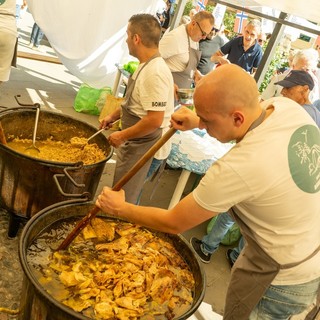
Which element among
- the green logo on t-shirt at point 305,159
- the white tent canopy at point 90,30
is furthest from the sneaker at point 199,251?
the white tent canopy at point 90,30

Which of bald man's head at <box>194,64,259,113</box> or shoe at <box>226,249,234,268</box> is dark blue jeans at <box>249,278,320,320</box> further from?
shoe at <box>226,249,234,268</box>

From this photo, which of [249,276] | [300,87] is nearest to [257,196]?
[249,276]

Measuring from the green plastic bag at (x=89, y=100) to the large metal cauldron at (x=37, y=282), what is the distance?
4505 mm

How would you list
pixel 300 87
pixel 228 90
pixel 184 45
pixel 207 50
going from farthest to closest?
pixel 207 50 < pixel 184 45 < pixel 300 87 < pixel 228 90

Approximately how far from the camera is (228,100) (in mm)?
1523

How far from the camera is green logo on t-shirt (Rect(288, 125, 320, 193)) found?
1.57 m

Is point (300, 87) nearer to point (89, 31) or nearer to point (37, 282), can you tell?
point (37, 282)

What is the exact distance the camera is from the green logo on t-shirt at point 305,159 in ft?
5.14

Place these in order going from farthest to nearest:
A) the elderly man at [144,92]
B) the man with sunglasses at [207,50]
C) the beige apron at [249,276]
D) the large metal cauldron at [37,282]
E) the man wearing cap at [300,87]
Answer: the man with sunglasses at [207,50] → the man wearing cap at [300,87] → the elderly man at [144,92] → the beige apron at [249,276] → the large metal cauldron at [37,282]

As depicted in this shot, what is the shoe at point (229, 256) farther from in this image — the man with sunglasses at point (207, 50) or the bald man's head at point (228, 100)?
the man with sunglasses at point (207, 50)

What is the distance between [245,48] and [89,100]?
3037 millimetres

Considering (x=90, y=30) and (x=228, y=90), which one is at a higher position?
(x=228, y=90)

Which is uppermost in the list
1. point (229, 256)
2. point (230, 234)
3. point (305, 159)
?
point (305, 159)

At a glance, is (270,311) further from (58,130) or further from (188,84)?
(188,84)
